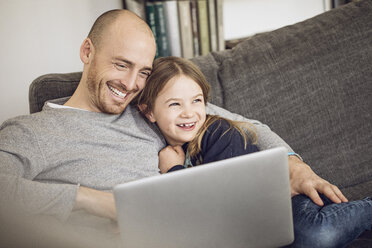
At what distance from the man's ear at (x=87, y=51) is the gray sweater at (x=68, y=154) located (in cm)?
21

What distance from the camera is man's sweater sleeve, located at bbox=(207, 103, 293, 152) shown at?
1268mm

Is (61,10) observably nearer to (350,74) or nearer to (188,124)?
(188,124)

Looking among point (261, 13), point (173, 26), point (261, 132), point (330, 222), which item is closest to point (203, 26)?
point (173, 26)

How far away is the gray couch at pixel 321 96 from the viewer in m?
1.44

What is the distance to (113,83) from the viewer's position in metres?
1.27

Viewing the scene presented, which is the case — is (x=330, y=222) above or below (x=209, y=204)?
below

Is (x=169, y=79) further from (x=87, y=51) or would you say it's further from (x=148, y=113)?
(x=87, y=51)

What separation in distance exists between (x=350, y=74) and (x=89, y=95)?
0.96 m

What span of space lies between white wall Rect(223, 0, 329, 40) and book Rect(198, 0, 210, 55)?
354 millimetres

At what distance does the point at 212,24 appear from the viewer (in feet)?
6.51

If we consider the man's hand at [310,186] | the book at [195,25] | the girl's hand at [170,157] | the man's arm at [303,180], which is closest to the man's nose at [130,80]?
the girl's hand at [170,157]

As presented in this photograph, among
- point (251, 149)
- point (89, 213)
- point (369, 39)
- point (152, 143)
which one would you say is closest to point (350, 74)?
point (369, 39)

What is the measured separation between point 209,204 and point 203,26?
1.38 meters

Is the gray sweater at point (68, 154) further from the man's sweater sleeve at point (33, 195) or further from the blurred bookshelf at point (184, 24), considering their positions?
the blurred bookshelf at point (184, 24)
